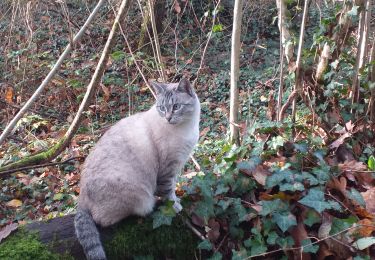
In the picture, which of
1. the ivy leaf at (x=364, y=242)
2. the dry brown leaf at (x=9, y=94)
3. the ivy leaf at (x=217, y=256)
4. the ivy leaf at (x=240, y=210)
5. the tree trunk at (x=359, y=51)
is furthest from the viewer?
the dry brown leaf at (x=9, y=94)

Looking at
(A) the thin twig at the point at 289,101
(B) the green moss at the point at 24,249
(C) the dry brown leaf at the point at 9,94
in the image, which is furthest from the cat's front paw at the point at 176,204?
(C) the dry brown leaf at the point at 9,94

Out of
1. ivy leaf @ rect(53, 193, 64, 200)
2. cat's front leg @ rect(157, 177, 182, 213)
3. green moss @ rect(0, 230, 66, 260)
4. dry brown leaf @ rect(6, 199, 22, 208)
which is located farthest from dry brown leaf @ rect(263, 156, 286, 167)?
dry brown leaf @ rect(6, 199, 22, 208)

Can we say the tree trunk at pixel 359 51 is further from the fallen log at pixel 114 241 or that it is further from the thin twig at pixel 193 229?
the fallen log at pixel 114 241

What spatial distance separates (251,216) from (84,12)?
10052 millimetres

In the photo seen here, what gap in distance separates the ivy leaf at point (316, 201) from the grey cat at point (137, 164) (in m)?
1.00

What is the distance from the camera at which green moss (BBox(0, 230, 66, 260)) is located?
111 inches

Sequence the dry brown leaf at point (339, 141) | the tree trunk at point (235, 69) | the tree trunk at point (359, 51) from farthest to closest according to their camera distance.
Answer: the tree trunk at point (235, 69)
the tree trunk at point (359, 51)
the dry brown leaf at point (339, 141)

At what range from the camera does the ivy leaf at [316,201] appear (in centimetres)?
297

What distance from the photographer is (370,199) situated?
3172mm

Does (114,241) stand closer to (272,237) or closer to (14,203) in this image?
(272,237)

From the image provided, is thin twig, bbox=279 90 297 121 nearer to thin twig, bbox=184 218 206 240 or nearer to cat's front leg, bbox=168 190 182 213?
cat's front leg, bbox=168 190 182 213

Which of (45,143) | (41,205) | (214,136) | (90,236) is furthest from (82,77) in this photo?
(90,236)

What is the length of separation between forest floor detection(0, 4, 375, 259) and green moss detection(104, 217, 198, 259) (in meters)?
0.14

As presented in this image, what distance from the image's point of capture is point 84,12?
1173 cm
